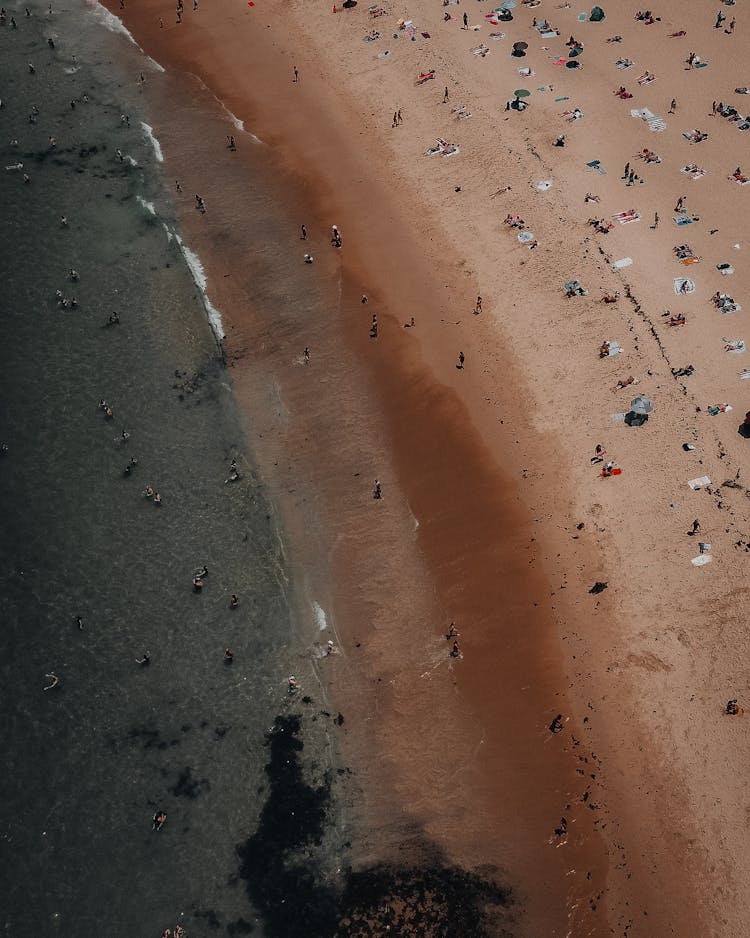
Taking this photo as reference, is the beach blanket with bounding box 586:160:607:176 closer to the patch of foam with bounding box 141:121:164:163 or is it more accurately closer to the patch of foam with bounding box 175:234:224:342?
the patch of foam with bounding box 175:234:224:342

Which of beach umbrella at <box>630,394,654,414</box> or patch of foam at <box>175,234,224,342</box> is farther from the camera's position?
patch of foam at <box>175,234,224,342</box>

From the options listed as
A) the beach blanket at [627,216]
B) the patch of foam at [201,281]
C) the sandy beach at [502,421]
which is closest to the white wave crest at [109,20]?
the sandy beach at [502,421]

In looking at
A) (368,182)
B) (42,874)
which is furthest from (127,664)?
(368,182)

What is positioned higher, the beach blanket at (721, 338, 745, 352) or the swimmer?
the beach blanket at (721, 338, 745, 352)

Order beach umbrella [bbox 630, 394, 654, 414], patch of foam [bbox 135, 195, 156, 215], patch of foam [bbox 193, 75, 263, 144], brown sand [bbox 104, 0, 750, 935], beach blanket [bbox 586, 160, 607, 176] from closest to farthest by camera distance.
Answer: brown sand [bbox 104, 0, 750, 935], beach umbrella [bbox 630, 394, 654, 414], beach blanket [bbox 586, 160, 607, 176], patch of foam [bbox 135, 195, 156, 215], patch of foam [bbox 193, 75, 263, 144]

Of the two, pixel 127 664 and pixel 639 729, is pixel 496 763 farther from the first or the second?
pixel 127 664

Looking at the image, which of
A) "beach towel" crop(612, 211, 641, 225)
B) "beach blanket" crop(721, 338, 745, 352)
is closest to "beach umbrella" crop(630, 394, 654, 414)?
"beach blanket" crop(721, 338, 745, 352)

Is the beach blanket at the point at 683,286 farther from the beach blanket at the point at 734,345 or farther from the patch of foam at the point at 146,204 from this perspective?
the patch of foam at the point at 146,204
